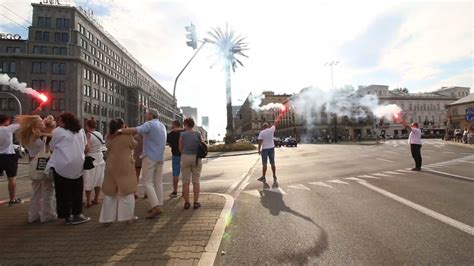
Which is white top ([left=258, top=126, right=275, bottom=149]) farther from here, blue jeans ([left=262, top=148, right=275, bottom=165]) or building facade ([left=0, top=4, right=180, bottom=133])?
building facade ([left=0, top=4, right=180, bottom=133])

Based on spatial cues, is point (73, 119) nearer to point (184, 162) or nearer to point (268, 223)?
point (184, 162)

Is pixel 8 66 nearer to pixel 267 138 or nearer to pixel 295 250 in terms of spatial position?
pixel 267 138

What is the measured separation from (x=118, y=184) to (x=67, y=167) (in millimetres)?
893

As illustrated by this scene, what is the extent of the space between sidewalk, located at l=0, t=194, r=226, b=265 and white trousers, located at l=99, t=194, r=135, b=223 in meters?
0.12

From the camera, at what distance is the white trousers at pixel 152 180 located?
5.99 metres

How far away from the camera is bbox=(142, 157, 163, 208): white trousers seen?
5.99m

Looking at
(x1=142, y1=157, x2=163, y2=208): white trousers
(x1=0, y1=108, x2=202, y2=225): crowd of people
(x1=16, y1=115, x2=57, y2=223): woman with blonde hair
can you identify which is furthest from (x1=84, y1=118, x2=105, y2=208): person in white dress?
(x1=142, y1=157, x2=163, y2=208): white trousers

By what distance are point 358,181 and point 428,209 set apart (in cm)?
395

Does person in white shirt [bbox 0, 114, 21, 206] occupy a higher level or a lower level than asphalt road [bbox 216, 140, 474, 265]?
higher

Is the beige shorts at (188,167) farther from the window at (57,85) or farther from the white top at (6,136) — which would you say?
the window at (57,85)

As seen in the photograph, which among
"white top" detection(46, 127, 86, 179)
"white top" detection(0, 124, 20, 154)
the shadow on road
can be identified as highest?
"white top" detection(0, 124, 20, 154)

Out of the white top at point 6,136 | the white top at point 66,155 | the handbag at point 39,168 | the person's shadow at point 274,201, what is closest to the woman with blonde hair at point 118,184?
the white top at point 66,155

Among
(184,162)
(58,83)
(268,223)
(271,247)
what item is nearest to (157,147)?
(184,162)

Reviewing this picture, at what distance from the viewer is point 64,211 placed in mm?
5672
